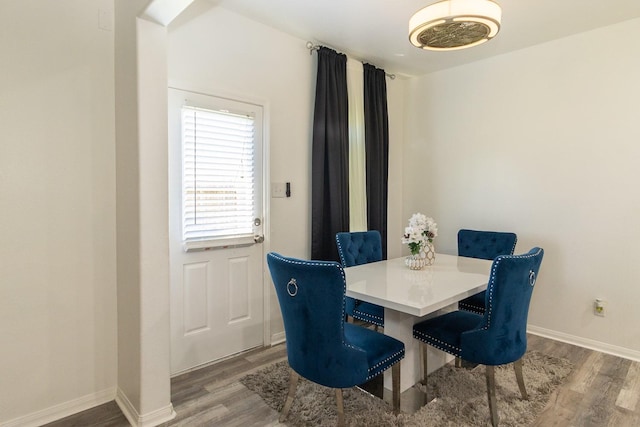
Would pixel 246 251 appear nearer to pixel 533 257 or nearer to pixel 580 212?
pixel 533 257

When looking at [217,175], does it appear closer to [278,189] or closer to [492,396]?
[278,189]

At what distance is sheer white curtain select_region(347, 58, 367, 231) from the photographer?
3783mm

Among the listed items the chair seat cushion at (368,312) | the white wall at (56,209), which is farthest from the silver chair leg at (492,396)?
the white wall at (56,209)

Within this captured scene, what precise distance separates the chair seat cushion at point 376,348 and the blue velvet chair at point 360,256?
0.44m

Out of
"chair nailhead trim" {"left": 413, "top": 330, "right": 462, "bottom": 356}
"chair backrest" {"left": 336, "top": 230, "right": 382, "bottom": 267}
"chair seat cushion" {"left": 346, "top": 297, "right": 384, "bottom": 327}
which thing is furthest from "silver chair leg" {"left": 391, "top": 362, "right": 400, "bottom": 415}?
"chair backrest" {"left": 336, "top": 230, "right": 382, "bottom": 267}

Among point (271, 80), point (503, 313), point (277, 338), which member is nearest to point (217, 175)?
point (271, 80)

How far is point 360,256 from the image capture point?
10.2 feet

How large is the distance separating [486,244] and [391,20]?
2145 mm

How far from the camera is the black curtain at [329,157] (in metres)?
3.39

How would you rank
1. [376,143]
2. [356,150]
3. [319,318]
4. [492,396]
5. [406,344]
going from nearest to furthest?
[319,318]
[492,396]
[406,344]
[356,150]
[376,143]

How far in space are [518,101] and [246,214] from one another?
2.87m

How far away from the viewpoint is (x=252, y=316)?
308 cm

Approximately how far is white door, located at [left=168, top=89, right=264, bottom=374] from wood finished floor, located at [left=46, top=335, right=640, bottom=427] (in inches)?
9.7

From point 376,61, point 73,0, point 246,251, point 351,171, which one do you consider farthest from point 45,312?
point 376,61
